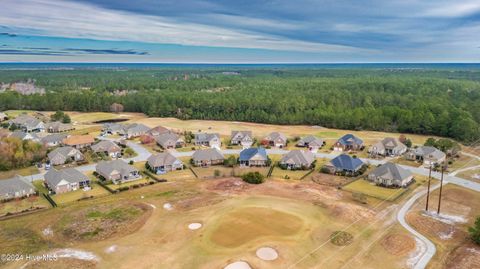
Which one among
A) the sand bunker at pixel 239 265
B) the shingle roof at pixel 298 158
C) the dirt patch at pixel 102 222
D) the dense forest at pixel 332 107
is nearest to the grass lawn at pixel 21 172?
the dirt patch at pixel 102 222

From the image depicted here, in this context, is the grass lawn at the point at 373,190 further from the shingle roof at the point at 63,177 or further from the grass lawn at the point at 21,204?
the grass lawn at the point at 21,204

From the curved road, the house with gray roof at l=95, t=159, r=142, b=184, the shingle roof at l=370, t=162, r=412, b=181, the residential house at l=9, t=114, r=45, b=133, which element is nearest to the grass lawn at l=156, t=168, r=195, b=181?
the house with gray roof at l=95, t=159, r=142, b=184

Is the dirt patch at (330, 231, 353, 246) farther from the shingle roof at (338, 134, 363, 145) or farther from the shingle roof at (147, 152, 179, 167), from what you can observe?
the shingle roof at (338, 134, 363, 145)

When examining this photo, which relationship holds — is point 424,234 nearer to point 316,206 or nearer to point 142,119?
point 316,206

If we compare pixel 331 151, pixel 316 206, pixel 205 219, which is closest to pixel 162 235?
pixel 205 219

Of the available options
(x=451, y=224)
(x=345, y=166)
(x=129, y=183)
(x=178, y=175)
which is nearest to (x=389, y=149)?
(x=345, y=166)
